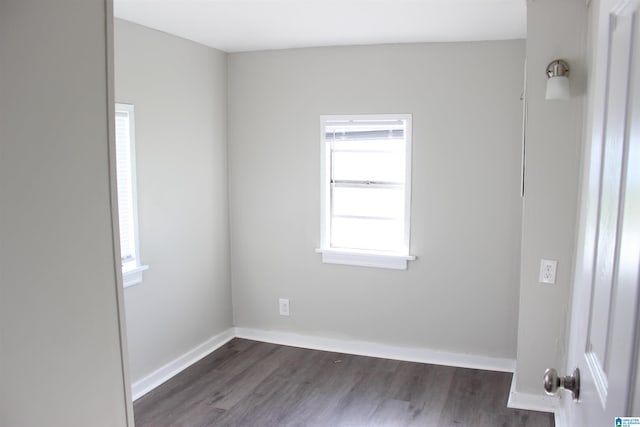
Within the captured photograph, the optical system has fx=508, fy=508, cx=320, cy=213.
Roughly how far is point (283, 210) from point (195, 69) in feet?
4.17

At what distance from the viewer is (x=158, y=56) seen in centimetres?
336

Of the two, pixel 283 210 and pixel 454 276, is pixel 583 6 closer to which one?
pixel 454 276

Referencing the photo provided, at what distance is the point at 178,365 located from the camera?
3.69m

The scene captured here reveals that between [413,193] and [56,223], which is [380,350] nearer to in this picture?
[413,193]

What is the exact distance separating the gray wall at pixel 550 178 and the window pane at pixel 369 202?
114cm

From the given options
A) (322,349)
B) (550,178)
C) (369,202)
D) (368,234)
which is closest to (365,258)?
(368,234)

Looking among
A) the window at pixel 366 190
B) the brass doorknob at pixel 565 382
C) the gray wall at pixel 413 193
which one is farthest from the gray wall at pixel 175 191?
the brass doorknob at pixel 565 382

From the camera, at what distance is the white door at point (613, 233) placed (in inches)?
30.2

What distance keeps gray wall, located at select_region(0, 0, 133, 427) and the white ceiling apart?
1.83m

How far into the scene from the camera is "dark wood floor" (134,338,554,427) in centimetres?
301

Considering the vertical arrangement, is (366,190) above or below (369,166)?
below

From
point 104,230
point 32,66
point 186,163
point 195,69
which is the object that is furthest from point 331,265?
point 32,66

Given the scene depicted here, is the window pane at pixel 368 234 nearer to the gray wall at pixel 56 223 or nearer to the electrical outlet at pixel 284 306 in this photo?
the electrical outlet at pixel 284 306

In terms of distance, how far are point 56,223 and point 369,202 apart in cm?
303
